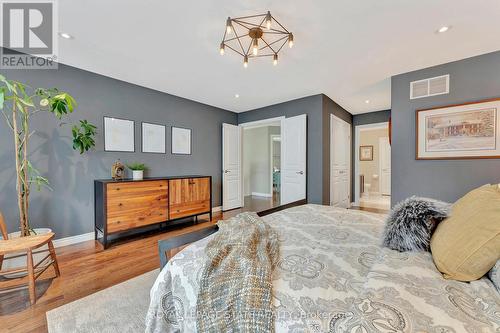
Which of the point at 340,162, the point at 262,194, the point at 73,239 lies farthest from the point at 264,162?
the point at 73,239

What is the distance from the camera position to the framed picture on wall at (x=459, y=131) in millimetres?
2426

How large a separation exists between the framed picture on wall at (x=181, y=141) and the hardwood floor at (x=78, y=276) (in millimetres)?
1683

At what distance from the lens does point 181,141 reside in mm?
4082

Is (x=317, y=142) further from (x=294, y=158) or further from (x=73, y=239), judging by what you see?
(x=73, y=239)

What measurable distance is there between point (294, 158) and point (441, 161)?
2183 mm

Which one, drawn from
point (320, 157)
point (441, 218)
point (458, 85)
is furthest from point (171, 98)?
point (458, 85)

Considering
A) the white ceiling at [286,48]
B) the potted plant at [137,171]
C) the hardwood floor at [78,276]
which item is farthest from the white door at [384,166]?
the potted plant at [137,171]

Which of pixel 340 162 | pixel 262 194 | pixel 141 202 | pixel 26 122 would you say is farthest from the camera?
pixel 262 194

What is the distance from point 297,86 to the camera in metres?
3.47

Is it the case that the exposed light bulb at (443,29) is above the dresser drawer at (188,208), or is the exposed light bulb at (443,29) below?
above

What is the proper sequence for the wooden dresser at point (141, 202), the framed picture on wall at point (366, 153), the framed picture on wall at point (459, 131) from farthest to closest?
the framed picture on wall at point (366, 153), the wooden dresser at point (141, 202), the framed picture on wall at point (459, 131)

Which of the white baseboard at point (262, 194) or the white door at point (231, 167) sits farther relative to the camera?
the white baseboard at point (262, 194)

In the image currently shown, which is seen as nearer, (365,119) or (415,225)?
(415,225)

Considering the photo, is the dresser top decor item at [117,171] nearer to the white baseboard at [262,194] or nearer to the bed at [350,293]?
the bed at [350,293]
